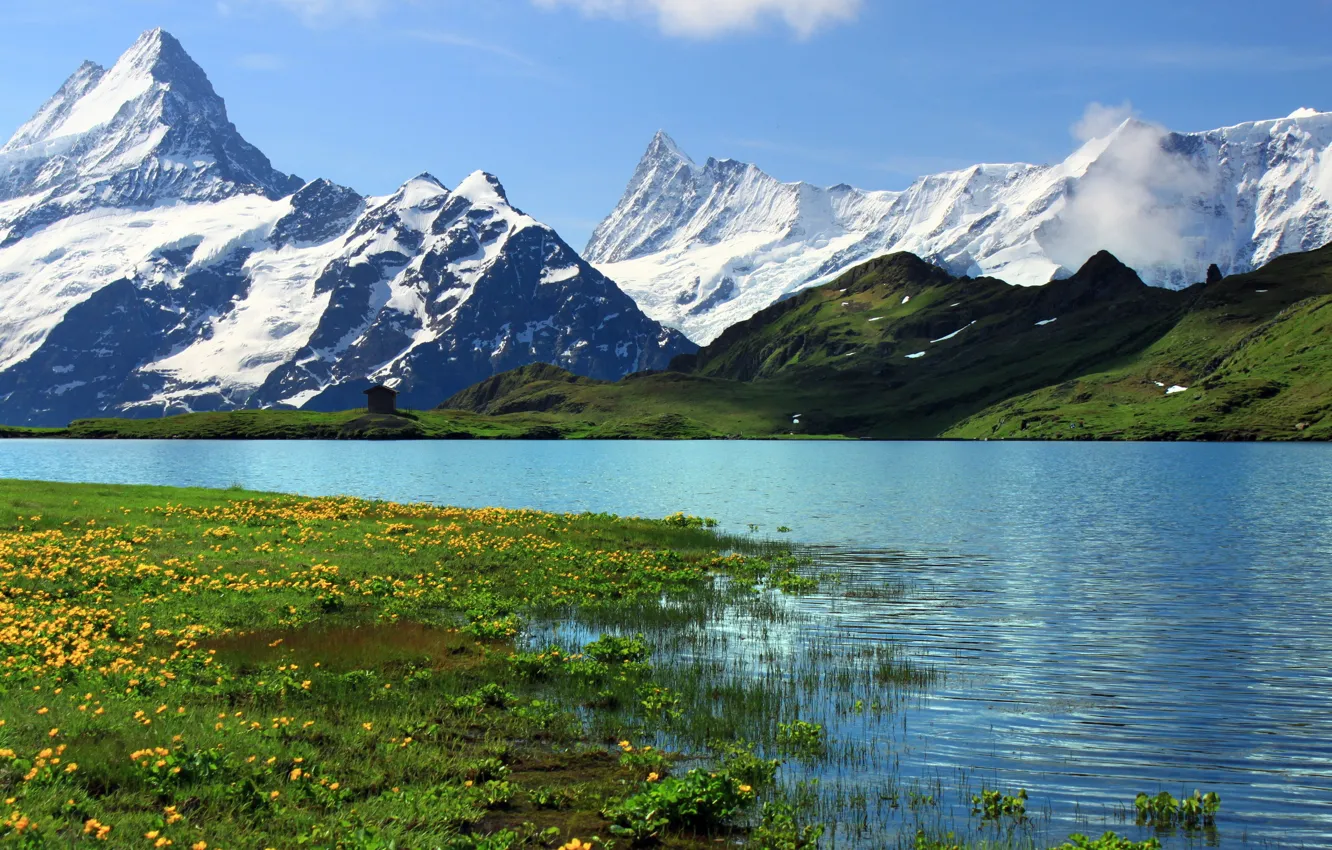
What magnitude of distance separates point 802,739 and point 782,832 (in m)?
5.80

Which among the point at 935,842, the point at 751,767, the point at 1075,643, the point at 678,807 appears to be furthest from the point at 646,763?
the point at 1075,643

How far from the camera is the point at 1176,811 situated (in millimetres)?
18312

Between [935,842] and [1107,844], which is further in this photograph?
[935,842]

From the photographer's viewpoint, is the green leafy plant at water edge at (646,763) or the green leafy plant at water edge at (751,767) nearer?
the green leafy plant at water edge at (751,767)

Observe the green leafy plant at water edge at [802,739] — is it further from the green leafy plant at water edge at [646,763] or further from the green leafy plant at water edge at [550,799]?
the green leafy plant at water edge at [550,799]

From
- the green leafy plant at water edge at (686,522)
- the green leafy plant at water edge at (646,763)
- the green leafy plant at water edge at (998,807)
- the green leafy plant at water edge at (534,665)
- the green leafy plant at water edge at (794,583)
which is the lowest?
the green leafy plant at water edge at (998,807)

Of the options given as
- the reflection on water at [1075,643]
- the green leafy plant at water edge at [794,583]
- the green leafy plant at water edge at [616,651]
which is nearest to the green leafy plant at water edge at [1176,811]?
the reflection on water at [1075,643]

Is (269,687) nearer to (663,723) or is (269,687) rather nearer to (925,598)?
(663,723)

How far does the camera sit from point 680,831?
16641 millimetres

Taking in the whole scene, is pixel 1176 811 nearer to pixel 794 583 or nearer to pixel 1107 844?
pixel 1107 844

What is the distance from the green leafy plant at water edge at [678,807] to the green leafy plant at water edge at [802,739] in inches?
181

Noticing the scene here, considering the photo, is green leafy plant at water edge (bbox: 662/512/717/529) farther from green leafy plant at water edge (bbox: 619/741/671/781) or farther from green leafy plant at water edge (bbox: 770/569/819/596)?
green leafy plant at water edge (bbox: 619/741/671/781)

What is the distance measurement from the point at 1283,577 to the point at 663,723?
1489 inches

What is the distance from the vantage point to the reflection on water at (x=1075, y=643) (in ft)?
66.2
